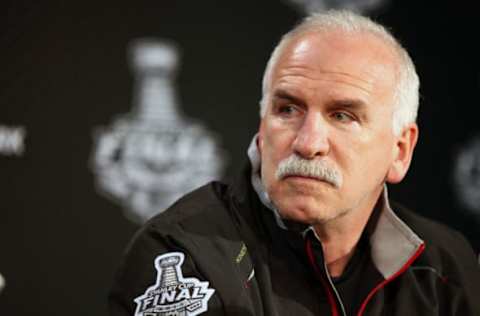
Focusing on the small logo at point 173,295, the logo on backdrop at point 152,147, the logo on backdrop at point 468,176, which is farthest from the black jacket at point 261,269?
the logo on backdrop at point 468,176

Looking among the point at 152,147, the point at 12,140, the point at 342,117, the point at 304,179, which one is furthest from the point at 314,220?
the point at 12,140

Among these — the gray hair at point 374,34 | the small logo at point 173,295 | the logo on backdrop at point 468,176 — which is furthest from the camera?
the logo on backdrop at point 468,176

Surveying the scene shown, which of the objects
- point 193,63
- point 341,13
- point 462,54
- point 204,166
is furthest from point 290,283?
point 462,54

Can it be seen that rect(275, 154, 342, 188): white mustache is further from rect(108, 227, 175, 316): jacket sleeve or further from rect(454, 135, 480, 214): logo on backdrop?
rect(454, 135, 480, 214): logo on backdrop

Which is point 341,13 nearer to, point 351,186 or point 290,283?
point 351,186

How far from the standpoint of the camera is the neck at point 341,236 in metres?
1.43

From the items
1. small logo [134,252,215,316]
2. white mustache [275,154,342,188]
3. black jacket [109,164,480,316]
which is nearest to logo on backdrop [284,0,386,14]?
black jacket [109,164,480,316]

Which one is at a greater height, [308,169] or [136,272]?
[308,169]

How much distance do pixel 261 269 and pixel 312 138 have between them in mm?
255

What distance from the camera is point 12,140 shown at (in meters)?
2.03

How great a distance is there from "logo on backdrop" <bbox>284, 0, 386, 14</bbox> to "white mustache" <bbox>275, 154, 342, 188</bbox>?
1118 millimetres

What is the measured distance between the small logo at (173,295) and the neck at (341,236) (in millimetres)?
316

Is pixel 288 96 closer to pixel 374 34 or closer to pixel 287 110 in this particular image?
pixel 287 110

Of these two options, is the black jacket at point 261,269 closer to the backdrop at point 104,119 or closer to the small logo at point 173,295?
the small logo at point 173,295
